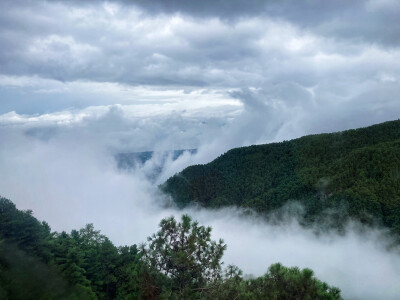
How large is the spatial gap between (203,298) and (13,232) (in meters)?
14.1

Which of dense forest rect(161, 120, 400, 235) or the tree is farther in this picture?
dense forest rect(161, 120, 400, 235)

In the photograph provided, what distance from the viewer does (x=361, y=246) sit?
137m

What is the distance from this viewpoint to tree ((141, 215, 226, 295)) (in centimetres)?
2197

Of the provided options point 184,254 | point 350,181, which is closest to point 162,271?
point 184,254

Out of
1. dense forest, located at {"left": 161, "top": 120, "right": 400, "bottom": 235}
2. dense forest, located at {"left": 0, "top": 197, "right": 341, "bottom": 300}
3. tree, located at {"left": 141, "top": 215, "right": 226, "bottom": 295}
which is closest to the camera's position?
dense forest, located at {"left": 0, "top": 197, "right": 341, "bottom": 300}

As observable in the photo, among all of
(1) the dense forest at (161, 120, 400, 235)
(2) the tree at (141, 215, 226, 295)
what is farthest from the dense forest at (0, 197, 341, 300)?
(1) the dense forest at (161, 120, 400, 235)

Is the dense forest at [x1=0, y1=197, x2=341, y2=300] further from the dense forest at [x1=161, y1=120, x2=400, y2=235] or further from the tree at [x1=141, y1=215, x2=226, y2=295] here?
the dense forest at [x1=161, y1=120, x2=400, y2=235]

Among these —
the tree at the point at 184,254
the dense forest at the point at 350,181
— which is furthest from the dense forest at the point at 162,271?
the dense forest at the point at 350,181

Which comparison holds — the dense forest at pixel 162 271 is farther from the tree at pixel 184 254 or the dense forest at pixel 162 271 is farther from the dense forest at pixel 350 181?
the dense forest at pixel 350 181

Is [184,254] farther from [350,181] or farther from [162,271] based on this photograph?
[350,181]

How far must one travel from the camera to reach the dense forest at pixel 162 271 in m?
16.7

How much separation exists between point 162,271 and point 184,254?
6.84 ft

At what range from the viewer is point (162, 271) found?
22.4 metres

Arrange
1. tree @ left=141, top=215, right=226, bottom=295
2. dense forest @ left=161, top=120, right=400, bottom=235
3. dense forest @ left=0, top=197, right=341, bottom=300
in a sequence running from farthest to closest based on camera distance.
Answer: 1. dense forest @ left=161, top=120, right=400, bottom=235
2. tree @ left=141, top=215, right=226, bottom=295
3. dense forest @ left=0, top=197, right=341, bottom=300
